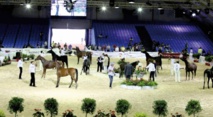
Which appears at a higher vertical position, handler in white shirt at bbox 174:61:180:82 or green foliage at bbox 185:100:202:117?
handler in white shirt at bbox 174:61:180:82

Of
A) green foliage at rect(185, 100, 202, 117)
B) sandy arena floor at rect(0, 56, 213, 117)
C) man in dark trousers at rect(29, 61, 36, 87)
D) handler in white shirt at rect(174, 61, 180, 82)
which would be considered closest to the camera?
green foliage at rect(185, 100, 202, 117)

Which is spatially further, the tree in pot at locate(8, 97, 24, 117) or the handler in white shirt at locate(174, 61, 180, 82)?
the handler in white shirt at locate(174, 61, 180, 82)

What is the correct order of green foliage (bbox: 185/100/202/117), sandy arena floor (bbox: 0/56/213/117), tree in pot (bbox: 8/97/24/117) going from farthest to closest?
sandy arena floor (bbox: 0/56/213/117) < green foliage (bbox: 185/100/202/117) < tree in pot (bbox: 8/97/24/117)

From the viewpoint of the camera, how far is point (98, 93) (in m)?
25.4

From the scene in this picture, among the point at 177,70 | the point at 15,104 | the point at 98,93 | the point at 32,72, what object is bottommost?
the point at 15,104

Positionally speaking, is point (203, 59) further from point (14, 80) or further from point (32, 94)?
point (32, 94)

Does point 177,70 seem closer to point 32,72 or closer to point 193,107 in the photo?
point 32,72

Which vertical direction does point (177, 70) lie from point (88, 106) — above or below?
above

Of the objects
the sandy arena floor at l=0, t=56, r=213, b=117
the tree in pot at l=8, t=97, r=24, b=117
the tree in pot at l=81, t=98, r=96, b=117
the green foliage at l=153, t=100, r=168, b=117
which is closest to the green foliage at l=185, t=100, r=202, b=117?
the green foliage at l=153, t=100, r=168, b=117

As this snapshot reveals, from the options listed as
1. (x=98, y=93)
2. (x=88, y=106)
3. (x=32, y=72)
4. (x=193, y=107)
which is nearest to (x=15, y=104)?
(x=88, y=106)

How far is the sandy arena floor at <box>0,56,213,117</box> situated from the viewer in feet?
70.1

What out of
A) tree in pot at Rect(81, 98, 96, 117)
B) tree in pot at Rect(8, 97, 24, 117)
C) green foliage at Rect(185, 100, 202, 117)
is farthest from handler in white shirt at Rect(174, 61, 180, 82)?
tree in pot at Rect(8, 97, 24, 117)

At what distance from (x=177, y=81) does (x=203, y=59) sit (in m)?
16.4

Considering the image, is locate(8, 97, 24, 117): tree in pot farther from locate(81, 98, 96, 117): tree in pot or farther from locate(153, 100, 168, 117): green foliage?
locate(153, 100, 168, 117): green foliage
